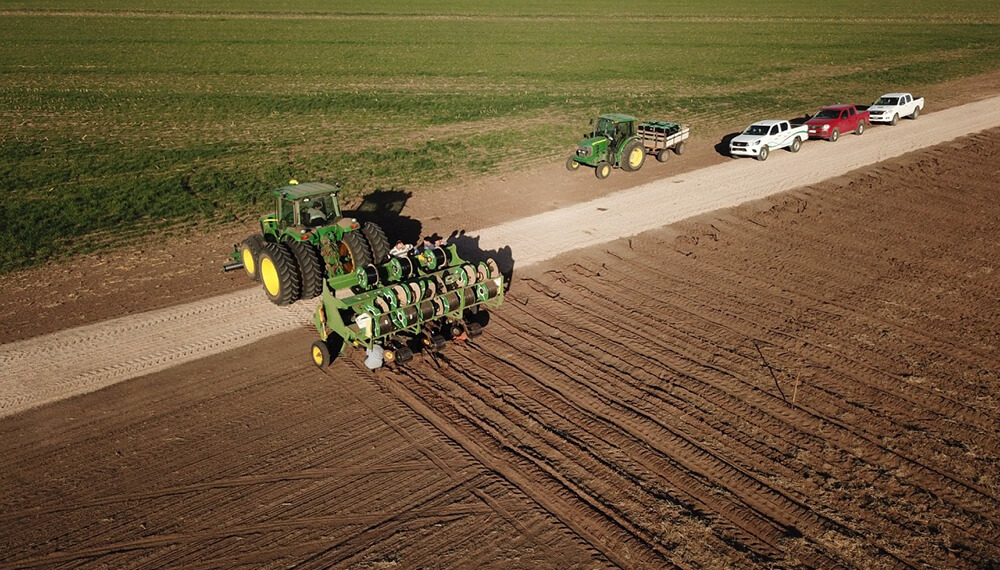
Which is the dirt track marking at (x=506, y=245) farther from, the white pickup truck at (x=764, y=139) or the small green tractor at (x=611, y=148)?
the small green tractor at (x=611, y=148)

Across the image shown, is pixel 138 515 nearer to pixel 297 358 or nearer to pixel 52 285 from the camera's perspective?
pixel 297 358

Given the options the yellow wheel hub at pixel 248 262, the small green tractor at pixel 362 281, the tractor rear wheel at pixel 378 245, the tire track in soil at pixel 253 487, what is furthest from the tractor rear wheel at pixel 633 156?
the tire track in soil at pixel 253 487

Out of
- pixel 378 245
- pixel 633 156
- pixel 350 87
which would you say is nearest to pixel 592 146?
pixel 633 156

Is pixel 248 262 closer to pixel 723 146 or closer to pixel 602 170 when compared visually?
pixel 602 170

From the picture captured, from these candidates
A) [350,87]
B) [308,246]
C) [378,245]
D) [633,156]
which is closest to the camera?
[308,246]

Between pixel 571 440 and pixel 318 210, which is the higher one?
pixel 318 210
